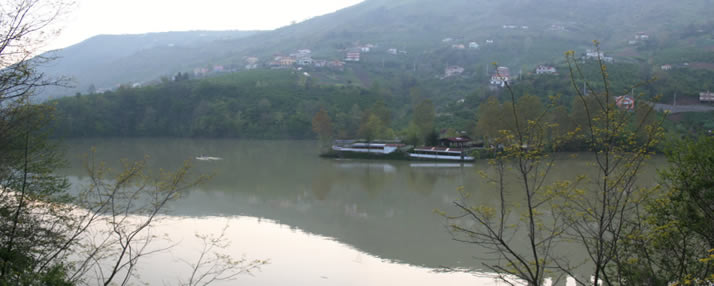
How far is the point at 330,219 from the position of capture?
12.1m

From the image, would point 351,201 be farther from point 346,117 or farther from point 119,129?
point 119,129

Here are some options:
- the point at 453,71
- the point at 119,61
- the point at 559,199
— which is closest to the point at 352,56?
the point at 453,71

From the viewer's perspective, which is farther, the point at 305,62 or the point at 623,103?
the point at 305,62

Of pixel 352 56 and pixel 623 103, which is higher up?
pixel 352 56

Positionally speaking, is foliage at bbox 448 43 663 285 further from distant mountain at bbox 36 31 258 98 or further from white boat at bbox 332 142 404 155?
distant mountain at bbox 36 31 258 98

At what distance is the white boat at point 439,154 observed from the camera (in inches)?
896

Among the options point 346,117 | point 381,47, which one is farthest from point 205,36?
point 346,117

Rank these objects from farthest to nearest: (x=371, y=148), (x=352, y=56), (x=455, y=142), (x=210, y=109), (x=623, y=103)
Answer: (x=352, y=56)
(x=210, y=109)
(x=371, y=148)
(x=455, y=142)
(x=623, y=103)

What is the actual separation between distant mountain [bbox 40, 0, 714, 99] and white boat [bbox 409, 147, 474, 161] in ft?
93.5

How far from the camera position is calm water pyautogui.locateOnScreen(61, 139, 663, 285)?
324 inches

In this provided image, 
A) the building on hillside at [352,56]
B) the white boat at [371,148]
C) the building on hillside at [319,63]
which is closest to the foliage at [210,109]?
the white boat at [371,148]

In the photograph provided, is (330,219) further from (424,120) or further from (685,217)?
(424,120)

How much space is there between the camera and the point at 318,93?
4222 centimetres

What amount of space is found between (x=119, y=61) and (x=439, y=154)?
93527 mm
